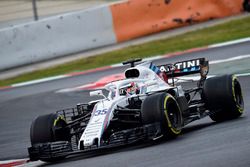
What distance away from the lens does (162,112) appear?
31.1 feet

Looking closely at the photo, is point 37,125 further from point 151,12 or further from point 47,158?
point 151,12

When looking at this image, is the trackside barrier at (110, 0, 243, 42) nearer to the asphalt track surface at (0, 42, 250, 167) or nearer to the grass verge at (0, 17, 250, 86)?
the grass verge at (0, 17, 250, 86)

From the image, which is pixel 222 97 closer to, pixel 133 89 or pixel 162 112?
pixel 133 89

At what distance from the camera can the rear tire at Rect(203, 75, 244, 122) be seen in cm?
1061

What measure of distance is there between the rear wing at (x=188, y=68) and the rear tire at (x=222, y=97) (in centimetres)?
64

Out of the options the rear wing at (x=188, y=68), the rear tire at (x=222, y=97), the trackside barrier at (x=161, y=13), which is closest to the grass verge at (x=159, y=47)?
the trackside barrier at (x=161, y=13)

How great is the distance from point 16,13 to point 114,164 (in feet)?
42.5

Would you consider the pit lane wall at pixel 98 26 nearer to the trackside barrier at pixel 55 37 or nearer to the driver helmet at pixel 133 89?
the trackside barrier at pixel 55 37

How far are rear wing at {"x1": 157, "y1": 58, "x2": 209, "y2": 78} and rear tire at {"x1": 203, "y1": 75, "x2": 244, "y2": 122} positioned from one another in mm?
642

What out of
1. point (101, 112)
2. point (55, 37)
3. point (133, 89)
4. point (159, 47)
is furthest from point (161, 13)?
point (101, 112)

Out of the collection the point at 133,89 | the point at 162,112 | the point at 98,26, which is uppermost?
the point at 98,26

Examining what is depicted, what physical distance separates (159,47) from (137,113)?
9.36 metres

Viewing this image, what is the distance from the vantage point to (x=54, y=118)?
10.2m

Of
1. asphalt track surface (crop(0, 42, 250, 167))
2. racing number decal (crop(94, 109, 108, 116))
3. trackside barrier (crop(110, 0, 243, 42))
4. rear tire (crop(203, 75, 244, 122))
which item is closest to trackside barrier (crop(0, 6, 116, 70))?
trackside barrier (crop(110, 0, 243, 42))
